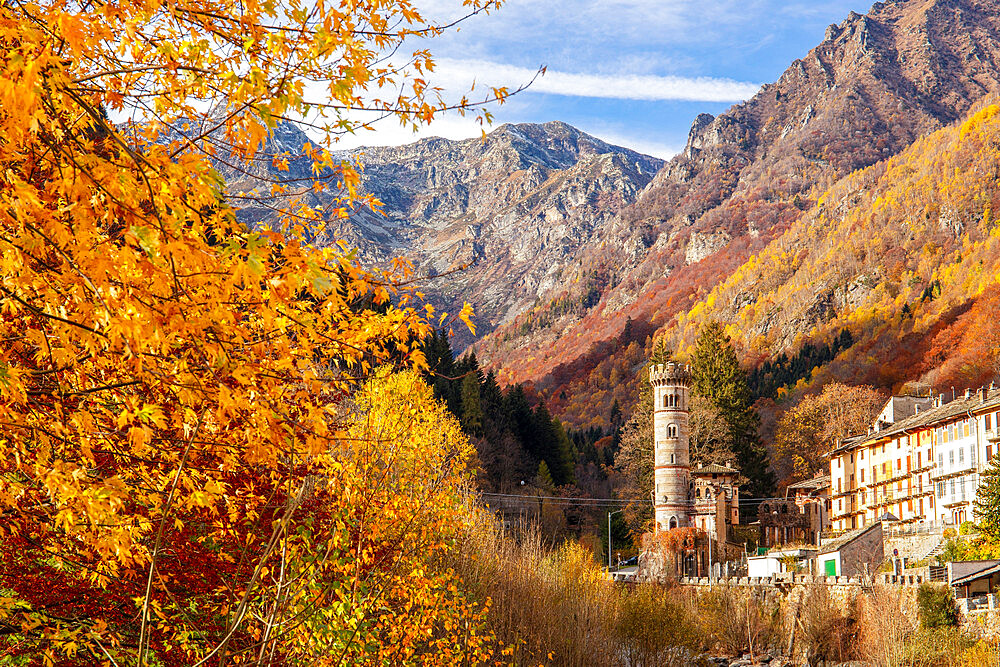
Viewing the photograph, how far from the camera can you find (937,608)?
1551 inches

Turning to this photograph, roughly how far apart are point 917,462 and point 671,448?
1840cm

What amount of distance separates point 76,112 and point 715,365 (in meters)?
88.3

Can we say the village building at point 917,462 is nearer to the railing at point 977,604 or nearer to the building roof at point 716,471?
the building roof at point 716,471

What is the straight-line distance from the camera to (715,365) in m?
90.6

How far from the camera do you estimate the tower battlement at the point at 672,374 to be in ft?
250

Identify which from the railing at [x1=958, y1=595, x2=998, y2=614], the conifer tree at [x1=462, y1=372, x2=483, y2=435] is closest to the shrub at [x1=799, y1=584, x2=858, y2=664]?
the railing at [x1=958, y1=595, x2=998, y2=614]

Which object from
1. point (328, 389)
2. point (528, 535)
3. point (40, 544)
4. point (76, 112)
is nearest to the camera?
point (76, 112)

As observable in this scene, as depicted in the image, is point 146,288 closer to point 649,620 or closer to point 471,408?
point 649,620

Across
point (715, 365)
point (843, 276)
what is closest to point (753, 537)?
point (715, 365)

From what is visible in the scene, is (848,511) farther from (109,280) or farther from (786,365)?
(109,280)

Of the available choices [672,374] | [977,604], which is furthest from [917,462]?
[977,604]

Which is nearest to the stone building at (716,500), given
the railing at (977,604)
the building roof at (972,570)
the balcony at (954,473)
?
the balcony at (954,473)

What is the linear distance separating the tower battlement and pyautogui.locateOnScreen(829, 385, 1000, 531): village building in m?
15.0

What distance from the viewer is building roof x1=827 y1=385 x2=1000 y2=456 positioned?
61.1 m
